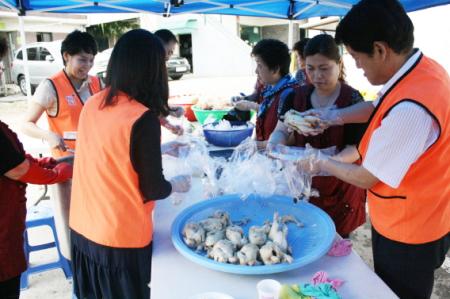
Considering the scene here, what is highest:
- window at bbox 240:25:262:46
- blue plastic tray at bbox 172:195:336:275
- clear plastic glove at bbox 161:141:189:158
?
window at bbox 240:25:262:46

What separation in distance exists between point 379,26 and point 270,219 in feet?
2.79

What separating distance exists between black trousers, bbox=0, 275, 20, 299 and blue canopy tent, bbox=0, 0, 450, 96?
286 centimetres

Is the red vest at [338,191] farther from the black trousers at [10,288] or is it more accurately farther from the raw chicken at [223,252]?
the black trousers at [10,288]

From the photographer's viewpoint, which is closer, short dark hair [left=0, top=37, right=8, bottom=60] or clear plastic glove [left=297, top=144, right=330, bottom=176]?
clear plastic glove [left=297, top=144, right=330, bottom=176]

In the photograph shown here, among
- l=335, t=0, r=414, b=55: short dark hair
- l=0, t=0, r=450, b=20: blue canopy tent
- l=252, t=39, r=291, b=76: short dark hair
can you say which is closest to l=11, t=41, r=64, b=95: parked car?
l=0, t=0, r=450, b=20: blue canopy tent

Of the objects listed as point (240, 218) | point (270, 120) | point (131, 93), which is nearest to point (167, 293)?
point (240, 218)

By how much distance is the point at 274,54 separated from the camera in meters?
2.46

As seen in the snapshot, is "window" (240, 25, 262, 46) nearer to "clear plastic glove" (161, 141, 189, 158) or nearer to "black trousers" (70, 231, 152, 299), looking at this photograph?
"clear plastic glove" (161, 141, 189, 158)

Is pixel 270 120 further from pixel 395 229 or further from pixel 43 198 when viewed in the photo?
pixel 43 198

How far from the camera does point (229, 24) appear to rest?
19.5 metres

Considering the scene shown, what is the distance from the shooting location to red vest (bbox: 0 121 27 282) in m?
1.56

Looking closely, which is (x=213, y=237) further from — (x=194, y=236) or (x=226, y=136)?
(x=226, y=136)

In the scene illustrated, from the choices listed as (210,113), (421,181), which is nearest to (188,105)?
(210,113)

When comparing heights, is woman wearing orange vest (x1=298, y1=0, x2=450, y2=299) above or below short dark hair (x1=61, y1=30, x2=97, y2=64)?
below
